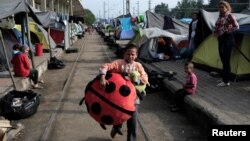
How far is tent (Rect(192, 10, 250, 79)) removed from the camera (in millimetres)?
11281

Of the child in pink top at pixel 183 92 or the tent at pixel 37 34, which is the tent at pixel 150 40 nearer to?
the tent at pixel 37 34

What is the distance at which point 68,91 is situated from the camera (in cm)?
1198

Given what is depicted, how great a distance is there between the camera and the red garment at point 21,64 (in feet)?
38.2

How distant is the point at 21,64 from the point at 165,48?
7857 mm

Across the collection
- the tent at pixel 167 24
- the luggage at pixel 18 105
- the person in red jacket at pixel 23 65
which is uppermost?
the tent at pixel 167 24

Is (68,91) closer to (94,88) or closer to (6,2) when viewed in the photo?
(6,2)

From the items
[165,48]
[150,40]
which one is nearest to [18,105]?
[150,40]

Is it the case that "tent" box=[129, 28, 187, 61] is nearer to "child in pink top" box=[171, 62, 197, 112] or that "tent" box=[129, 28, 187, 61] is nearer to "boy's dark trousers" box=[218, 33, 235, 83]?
"boy's dark trousers" box=[218, 33, 235, 83]

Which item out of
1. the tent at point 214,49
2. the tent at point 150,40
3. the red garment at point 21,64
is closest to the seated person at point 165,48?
the tent at point 150,40

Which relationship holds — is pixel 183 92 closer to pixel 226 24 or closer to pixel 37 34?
pixel 226 24

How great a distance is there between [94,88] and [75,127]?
257 centimetres

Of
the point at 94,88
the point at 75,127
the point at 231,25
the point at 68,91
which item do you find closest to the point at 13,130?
the point at 75,127

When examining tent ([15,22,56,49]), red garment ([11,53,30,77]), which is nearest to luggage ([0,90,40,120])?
red garment ([11,53,30,77])

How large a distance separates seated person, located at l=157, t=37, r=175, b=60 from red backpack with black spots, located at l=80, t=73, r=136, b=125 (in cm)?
1203
